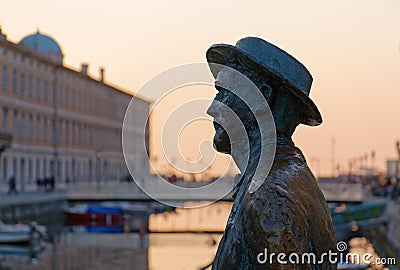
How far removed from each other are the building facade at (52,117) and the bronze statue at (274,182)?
139 ft

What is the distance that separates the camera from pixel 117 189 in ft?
169

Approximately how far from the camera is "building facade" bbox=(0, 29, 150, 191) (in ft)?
184

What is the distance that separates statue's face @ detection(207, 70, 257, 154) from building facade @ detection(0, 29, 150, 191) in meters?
42.2

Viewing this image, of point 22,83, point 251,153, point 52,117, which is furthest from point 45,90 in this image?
point 251,153

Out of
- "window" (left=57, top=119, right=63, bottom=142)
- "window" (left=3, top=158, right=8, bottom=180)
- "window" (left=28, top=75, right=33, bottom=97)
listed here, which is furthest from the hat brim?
"window" (left=57, top=119, right=63, bottom=142)

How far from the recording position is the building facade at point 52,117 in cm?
5594

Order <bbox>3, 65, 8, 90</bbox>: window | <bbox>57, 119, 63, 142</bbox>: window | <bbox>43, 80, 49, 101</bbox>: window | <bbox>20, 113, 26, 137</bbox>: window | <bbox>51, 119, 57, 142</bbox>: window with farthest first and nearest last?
<bbox>57, 119, 63, 142</bbox>: window
<bbox>51, 119, 57, 142</bbox>: window
<bbox>43, 80, 49, 101</bbox>: window
<bbox>20, 113, 26, 137</bbox>: window
<bbox>3, 65, 8, 90</bbox>: window

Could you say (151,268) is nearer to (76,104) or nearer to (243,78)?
(243,78)

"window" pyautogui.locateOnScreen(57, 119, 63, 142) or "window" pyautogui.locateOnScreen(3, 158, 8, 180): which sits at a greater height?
"window" pyautogui.locateOnScreen(57, 119, 63, 142)

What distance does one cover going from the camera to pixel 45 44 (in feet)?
243

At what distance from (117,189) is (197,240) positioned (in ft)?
47.8

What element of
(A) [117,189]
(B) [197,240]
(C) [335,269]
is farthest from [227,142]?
(A) [117,189]

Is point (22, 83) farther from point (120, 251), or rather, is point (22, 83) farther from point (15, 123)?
point (120, 251)

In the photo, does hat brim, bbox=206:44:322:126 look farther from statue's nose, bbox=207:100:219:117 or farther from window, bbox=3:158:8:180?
window, bbox=3:158:8:180
